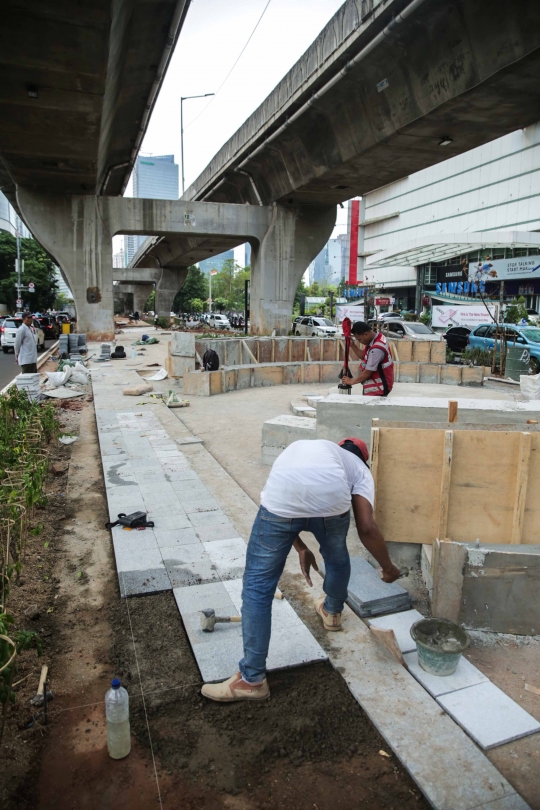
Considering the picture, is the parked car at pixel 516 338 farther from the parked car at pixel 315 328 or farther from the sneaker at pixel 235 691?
the sneaker at pixel 235 691

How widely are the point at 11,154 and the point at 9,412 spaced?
15.7 m

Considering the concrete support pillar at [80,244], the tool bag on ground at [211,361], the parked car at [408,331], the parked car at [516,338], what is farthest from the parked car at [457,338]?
the concrete support pillar at [80,244]

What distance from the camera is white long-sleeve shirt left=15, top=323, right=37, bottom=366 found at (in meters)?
12.3

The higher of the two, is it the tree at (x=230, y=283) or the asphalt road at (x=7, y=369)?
the tree at (x=230, y=283)

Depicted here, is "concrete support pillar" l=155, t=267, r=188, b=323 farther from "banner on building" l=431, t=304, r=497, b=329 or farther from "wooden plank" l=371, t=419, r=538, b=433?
"wooden plank" l=371, t=419, r=538, b=433

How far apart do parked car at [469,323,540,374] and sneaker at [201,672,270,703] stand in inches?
665

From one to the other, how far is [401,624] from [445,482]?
1.27 metres

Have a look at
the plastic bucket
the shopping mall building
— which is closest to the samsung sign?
the shopping mall building

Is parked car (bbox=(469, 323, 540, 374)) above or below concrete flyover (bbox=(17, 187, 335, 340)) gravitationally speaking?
below

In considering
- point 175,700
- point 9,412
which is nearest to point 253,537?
point 175,700

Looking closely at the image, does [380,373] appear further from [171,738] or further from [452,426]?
[171,738]

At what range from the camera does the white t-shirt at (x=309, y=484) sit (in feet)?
→ 11.0

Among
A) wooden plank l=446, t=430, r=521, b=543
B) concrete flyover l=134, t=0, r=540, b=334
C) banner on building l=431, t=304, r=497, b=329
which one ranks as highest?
concrete flyover l=134, t=0, r=540, b=334

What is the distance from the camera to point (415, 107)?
51.3 feet
